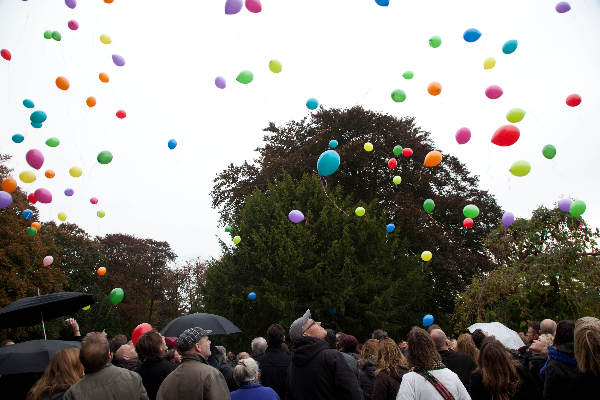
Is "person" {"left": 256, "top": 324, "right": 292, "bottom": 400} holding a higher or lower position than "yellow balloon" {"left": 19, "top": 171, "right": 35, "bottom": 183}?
lower

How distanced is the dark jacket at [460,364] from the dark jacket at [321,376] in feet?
5.03

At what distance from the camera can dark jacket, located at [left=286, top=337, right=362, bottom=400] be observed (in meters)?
3.46

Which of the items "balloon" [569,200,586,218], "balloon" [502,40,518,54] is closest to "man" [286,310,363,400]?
"balloon" [502,40,518,54]

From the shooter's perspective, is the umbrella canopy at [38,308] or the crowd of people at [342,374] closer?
the crowd of people at [342,374]

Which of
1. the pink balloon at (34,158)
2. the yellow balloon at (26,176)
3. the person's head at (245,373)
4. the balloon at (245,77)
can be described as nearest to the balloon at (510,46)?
the balloon at (245,77)

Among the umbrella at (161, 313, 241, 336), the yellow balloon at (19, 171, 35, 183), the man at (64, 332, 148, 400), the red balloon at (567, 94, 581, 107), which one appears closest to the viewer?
the man at (64, 332, 148, 400)

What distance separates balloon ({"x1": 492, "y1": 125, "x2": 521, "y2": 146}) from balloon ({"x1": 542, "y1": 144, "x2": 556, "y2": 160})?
135 cm

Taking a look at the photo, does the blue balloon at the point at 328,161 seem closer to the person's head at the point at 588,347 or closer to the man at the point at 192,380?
the man at the point at 192,380

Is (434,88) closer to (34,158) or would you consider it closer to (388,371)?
(388,371)

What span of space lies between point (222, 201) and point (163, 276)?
19405 millimetres

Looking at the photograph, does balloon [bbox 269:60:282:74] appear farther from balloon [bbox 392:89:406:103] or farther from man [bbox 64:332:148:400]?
man [bbox 64:332:148:400]

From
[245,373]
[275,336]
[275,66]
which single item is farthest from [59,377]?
[275,66]

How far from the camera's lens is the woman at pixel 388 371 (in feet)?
11.7

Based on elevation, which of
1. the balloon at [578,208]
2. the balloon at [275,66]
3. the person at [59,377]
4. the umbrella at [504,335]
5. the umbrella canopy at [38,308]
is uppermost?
the balloon at [275,66]
